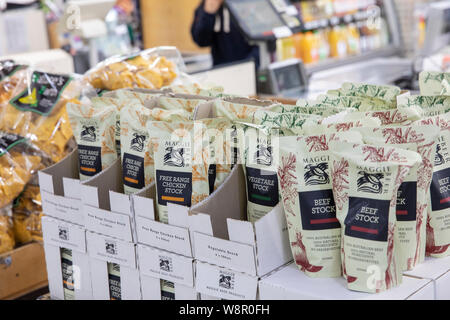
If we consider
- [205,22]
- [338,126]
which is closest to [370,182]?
[338,126]

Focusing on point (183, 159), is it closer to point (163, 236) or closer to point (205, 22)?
point (163, 236)

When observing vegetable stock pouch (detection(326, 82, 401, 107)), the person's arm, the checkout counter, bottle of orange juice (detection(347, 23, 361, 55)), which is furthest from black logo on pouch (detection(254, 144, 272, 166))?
bottle of orange juice (detection(347, 23, 361, 55))

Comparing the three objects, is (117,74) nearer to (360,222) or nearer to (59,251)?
(59,251)

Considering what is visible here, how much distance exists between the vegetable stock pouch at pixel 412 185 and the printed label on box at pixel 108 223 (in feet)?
2.00

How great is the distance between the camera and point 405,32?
588 cm

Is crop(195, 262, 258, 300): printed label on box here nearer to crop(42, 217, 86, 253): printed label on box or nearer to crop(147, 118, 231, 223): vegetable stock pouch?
crop(147, 118, 231, 223): vegetable stock pouch

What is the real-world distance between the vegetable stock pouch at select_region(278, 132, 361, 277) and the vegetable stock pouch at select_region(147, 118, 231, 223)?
8.2 inches

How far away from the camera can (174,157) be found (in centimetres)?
139

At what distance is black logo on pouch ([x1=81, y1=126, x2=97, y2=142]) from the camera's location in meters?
1.62

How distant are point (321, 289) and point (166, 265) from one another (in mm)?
376

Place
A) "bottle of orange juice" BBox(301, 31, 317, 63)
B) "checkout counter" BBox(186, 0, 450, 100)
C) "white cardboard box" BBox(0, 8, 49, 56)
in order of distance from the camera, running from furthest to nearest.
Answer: "white cardboard box" BBox(0, 8, 49, 56) < "bottle of orange juice" BBox(301, 31, 317, 63) < "checkout counter" BBox(186, 0, 450, 100)

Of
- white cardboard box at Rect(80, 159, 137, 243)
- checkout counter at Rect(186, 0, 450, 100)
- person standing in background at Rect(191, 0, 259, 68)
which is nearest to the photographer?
white cardboard box at Rect(80, 159, 137, 243)
